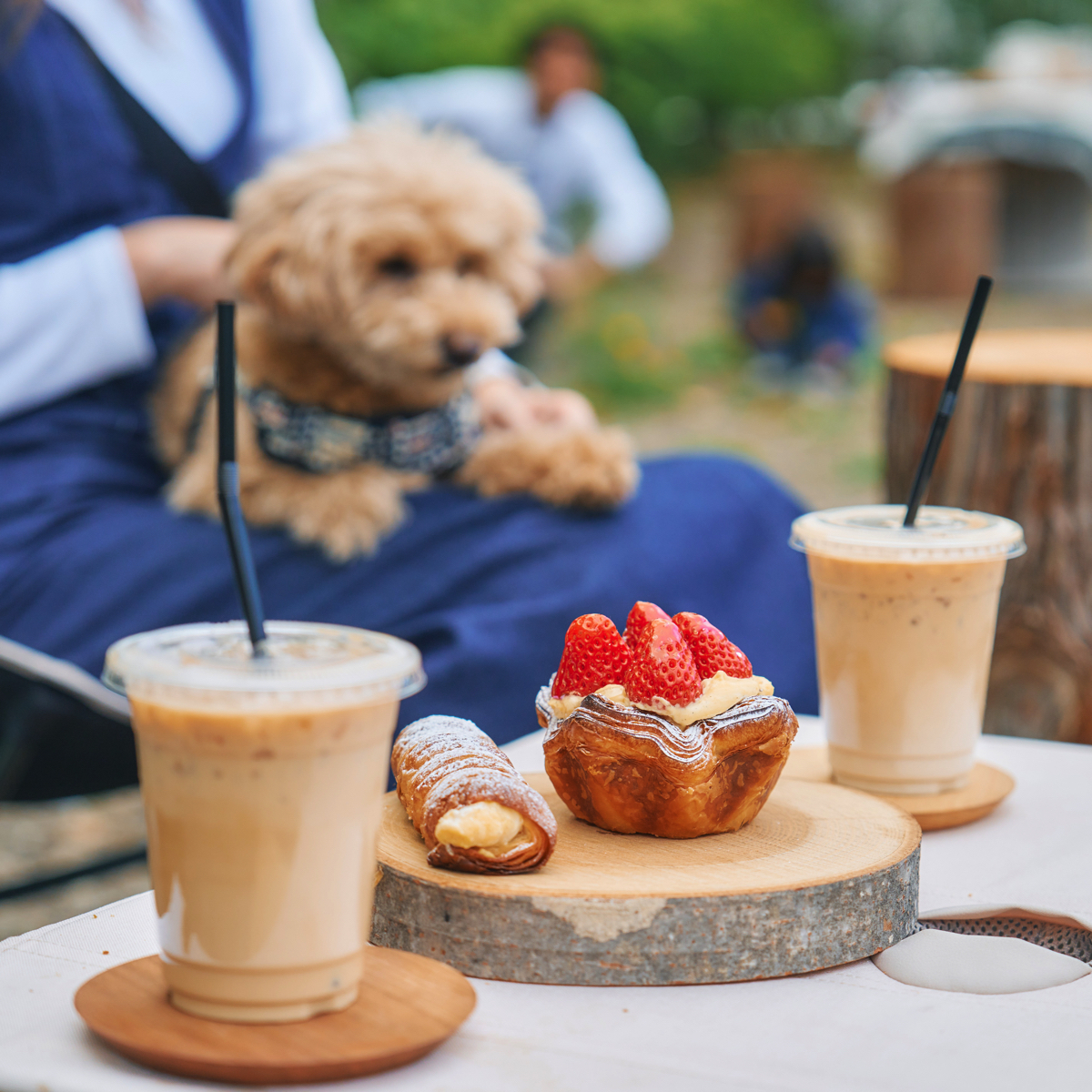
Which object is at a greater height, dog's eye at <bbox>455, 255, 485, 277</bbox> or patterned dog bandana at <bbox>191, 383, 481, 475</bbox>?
dog's eye at <bbox>455, 255, 485, 277</bbox>

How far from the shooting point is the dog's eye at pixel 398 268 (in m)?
1.85

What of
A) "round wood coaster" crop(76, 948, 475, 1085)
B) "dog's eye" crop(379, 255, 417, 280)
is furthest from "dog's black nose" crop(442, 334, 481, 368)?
"round wood coaster" crop(76, 948, 475, 1085)

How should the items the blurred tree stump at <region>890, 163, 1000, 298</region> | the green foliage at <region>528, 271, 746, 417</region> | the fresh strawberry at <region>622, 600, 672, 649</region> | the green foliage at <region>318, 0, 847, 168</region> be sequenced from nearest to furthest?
the fresh strawberry at <region>622, 600, 672, 649</region>
the green foliage at <region>528, 271, 746, 417</region>
the green foliage at <region>318, 0, 847, 168</region>
the blurred tree stump at <region>890, 163, 1000, 298</region>

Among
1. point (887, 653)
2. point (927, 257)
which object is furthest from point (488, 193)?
point (927, 257)

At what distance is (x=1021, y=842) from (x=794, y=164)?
10586mm

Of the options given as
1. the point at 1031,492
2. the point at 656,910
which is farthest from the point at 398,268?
the point at 656,910

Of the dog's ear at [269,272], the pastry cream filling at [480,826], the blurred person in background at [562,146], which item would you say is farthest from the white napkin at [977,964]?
the blurred person in background at [562,146]

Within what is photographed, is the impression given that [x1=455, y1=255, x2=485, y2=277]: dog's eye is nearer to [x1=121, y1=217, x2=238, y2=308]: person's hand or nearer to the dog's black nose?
the dog's black nose

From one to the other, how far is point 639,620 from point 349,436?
1.09 m

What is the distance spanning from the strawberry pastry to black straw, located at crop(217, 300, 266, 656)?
0.88ft

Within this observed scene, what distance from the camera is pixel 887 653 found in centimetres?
105

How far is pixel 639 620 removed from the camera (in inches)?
36.6

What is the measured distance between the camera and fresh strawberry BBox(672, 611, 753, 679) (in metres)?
0.93

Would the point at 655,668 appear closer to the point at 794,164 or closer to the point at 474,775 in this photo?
the point at 474,775
